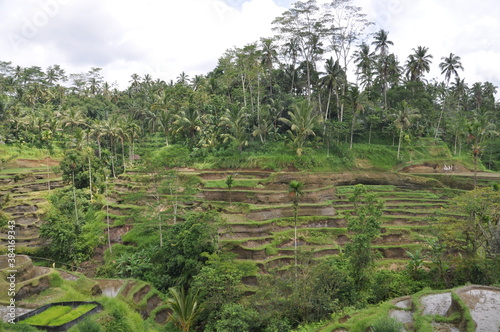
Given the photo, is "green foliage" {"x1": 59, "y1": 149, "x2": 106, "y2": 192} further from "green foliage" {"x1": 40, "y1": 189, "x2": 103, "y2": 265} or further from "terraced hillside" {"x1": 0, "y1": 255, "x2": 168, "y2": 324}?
"terraced hillside" {"x1": 0, "y1": 255, "x2": 168, "y2": 324}

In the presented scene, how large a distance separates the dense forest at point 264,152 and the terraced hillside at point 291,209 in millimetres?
1552

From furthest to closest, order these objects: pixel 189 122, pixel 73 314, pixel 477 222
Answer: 1. pixel 189 122
2. pixel 477 222
3. pixel 73 314

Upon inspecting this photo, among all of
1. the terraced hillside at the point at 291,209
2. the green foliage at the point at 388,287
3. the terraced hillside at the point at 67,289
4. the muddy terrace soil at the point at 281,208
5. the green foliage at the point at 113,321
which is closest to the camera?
the green foliage at the point at 113,321

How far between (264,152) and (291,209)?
13433 mm

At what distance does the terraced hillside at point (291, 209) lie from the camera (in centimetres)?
2259

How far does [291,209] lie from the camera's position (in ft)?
85.4

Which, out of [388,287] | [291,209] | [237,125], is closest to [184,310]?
[388,287]

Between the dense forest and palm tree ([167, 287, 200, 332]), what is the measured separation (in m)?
0.07

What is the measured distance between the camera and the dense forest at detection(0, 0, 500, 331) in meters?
16.4

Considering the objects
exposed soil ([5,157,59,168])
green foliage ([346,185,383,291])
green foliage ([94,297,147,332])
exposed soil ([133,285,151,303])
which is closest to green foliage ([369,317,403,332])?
green foliage ([346,185,383,291])

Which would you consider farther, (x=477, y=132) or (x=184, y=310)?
(x=477, y=132)

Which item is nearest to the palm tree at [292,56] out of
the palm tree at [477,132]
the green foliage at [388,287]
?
the palm tree at [477,132]

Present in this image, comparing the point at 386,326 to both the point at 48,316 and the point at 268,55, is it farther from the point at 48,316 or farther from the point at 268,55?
the point at 268,55

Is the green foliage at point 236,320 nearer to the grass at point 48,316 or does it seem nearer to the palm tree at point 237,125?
the grass at point 48,316
